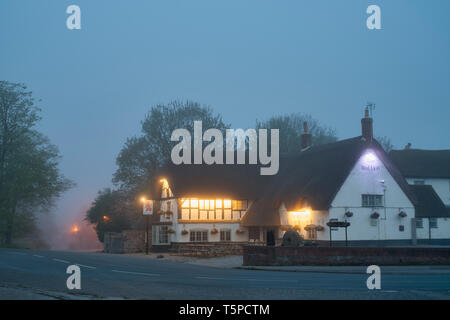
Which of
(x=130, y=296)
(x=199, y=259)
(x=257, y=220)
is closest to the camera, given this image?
(x=130, y=296)

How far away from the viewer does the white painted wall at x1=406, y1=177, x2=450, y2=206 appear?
58.6m

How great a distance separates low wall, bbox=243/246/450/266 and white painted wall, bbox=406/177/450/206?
31249mm

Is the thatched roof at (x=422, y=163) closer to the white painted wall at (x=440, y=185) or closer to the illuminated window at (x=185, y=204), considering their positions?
the white painted wall at (x=440, y=185)

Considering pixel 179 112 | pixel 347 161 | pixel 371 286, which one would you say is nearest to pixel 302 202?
pixel 347 161

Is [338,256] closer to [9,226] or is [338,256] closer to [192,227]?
[192,227]

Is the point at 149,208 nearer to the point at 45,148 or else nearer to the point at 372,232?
the point at 372,232

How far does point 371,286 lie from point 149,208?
27799mm

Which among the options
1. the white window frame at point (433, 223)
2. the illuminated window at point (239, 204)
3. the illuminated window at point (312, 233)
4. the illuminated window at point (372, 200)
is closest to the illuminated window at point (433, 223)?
the white window frame at point (433, 223)

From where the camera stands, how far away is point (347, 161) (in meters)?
43.5

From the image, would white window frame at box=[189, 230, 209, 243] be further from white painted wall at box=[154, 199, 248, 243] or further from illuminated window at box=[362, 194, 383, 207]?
illuminated window at box=[362, 194, 383, 207]

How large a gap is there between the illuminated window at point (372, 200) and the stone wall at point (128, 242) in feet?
65.3

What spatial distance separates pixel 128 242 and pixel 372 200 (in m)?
21.5

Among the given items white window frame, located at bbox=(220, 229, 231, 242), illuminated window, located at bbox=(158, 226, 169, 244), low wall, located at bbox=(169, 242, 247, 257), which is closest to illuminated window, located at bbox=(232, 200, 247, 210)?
white window frame, located at bbox=(220, 229, 231, 242)

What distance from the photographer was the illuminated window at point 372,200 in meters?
42.9
